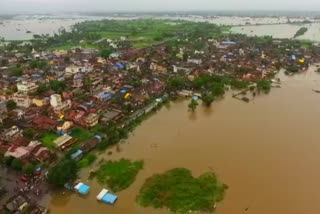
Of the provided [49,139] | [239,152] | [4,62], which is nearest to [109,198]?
[49,139]

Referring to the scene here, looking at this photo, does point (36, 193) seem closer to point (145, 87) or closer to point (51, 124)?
point (51, 124)

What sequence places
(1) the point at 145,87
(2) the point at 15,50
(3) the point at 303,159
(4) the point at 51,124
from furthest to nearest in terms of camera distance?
(2) the point at 15,50 < (1) the point at 145,87 < (4) the point at 51,124 < (3) the point at 303,159

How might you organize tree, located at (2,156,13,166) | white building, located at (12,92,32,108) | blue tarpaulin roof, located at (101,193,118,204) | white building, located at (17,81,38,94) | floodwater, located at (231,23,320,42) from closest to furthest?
blue tarpaulin roof, located at (101,193,118,204), tree, located at (2,156,13,166), white building, located at (12,92,32,108), white building, located at (17,81,38,94), floodwater, located at (231,23,320,42)

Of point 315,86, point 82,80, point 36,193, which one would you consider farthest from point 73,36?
point 36,193

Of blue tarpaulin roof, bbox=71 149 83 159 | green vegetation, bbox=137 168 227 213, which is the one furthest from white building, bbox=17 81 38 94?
green vegetation, bbox=137 168 227 213

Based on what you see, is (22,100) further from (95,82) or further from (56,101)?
(95,82)

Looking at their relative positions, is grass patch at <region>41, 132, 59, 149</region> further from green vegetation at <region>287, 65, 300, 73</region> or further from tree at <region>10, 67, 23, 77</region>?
green vegetation at <region>287, 65, 300, 73</region>
